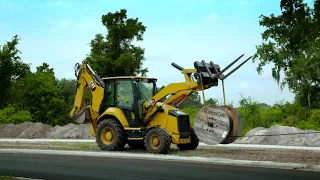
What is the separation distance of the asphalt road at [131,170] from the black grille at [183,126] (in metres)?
2.91

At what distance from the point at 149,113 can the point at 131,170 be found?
6.06 m

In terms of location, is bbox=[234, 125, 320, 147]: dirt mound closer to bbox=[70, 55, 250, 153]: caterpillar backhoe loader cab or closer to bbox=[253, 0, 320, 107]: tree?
bbox=[70, 55, 250, 153]: caterpillar backhoe loader cab

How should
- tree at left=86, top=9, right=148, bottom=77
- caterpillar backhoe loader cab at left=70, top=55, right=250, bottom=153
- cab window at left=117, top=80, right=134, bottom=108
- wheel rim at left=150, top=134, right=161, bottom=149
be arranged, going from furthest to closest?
tree at left=86, top=9, right=148, bottom=77 < cab window at left=117, top=80, right=134, bottom=108 < wheel rim at left=150, top=134, right=161, bottom=149 < caterpillar backhoe loader cab at left=70, top=55, right=250, bottom=153

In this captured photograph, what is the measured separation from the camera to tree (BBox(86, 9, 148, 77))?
157ft

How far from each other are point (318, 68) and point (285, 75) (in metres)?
5.20

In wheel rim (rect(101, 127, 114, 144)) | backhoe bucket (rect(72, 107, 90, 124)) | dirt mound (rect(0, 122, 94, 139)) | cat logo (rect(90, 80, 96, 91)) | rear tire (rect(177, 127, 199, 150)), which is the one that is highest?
cat logo (rect(90, 80, 96, 91))

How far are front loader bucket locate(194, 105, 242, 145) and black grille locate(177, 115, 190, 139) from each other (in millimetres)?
1413

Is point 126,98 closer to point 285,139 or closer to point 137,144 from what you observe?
point 137,144

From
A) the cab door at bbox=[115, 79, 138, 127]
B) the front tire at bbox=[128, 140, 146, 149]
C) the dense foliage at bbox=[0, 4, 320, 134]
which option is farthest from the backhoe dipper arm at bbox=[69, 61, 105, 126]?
the dense foliage at bbox=[0, 4, 320, 134]

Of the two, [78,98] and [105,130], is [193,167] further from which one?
[78,98]

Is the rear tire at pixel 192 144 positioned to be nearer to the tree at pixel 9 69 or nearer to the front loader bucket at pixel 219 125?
the front loader bucket at pixel 219 125

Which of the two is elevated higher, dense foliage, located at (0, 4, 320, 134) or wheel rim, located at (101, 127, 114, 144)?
dense foliage, located at (0, 4, 320, 134)

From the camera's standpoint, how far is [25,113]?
4369cm

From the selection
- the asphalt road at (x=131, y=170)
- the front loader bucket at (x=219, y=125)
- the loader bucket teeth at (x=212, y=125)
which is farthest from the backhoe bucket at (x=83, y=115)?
the front loader bucket at (x=219, y=125)
